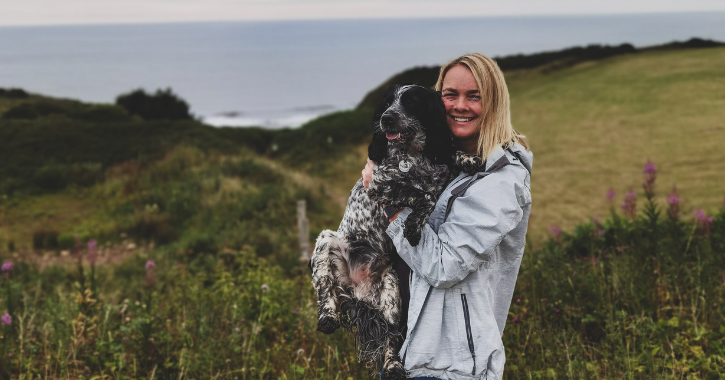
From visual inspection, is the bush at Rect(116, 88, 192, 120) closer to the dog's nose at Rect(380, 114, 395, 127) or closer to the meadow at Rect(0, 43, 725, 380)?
the meadow at Rect(0, 43, 725, 380)

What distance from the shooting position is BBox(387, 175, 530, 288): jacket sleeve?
6.80ft

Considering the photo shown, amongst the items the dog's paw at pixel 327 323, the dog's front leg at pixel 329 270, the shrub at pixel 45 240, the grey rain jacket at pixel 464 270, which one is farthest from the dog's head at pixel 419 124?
the shrub at pixel 45 240

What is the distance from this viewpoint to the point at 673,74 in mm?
20219

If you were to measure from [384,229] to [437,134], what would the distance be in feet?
1.63

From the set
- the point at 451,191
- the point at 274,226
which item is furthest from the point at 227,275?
the point at 274,226

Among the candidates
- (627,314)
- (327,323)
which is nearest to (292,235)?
(627,314)

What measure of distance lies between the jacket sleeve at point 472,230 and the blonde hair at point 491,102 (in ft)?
0.83

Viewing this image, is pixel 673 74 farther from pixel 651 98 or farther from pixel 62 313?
pixel 62 313

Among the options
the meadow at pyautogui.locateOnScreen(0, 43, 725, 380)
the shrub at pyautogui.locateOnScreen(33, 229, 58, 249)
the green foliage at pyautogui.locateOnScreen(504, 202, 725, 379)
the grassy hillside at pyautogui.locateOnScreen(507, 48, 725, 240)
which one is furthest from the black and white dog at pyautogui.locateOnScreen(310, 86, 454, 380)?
the shrub at pyautogui.locateOnScreen(33, 229, 58, 249)

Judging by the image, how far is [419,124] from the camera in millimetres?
2469

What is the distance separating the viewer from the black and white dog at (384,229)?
241 centimetres

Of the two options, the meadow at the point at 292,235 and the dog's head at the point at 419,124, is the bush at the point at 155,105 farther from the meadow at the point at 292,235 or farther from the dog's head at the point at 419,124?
the dog's head at the point at 419,124

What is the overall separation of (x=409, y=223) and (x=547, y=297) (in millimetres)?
2851

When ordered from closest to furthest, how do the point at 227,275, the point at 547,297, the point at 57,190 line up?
the point at 547,297 → the point at 227,275 → the point at 57,190
